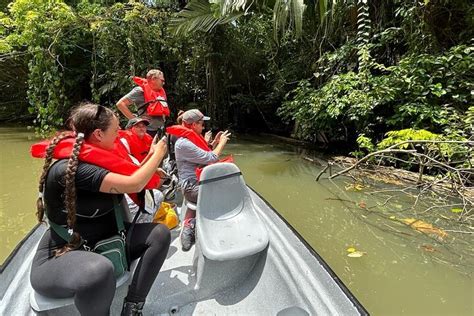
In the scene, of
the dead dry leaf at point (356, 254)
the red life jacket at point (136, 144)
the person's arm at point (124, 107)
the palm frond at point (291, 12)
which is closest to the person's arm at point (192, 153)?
the red life jacket at point (136, 144)

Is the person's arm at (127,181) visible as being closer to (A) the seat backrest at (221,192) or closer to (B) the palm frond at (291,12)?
(A) the seat backrest at (221,192)

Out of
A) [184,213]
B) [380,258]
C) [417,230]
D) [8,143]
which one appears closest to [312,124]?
[417,230]

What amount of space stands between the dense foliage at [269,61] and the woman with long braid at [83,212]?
3909 mm

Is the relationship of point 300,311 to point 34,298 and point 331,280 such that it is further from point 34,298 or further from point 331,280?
point 34,298

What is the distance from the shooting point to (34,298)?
1503 mm

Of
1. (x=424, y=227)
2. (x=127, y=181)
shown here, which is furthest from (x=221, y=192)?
(x=424, y=227)

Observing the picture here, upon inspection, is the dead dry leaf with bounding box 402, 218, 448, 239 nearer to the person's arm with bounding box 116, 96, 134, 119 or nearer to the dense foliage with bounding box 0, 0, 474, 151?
the dense foliage with bounding box 0, 0, 474, 151

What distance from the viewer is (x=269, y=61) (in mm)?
9898

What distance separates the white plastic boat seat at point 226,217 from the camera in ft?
6.82

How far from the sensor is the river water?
2.57m

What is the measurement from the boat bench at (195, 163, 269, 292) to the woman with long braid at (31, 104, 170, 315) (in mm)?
518

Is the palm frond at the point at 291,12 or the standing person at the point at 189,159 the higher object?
the palm frond at the point at 291,12

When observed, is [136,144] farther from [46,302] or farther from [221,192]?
[46,302]

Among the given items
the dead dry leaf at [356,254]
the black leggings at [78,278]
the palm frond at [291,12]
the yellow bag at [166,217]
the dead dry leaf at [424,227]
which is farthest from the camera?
the palm frond at [291,12]
